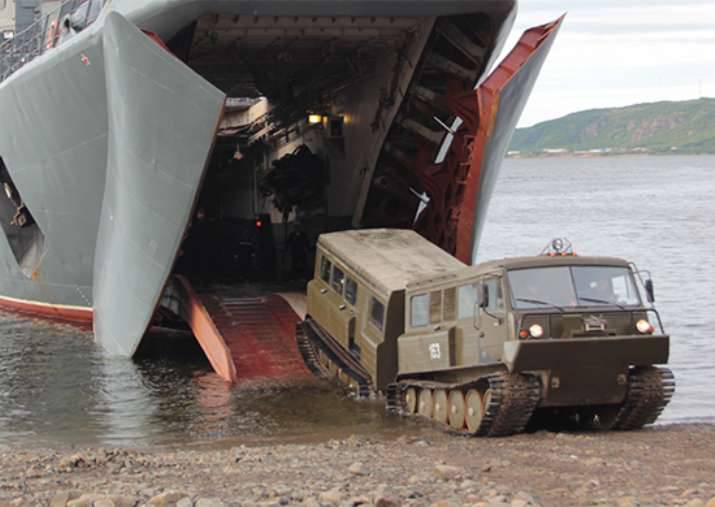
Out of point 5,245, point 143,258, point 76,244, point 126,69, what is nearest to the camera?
point 126,69

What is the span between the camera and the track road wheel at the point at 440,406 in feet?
49.6

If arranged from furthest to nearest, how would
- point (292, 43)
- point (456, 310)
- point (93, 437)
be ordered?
point (292, 43), point (93, 437), point (456, 310)

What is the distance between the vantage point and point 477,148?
21141 millimetres

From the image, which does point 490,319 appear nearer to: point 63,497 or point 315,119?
point 63,497

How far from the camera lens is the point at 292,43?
22516 mm

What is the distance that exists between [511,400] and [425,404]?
204cm

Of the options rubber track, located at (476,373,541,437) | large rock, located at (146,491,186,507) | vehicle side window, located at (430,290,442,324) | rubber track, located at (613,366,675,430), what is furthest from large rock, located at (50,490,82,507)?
rubber track, located at (613,366,675,430)

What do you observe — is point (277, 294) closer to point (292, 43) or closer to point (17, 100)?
point (292, 43)

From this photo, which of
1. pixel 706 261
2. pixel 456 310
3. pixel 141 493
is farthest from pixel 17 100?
pixel 706 261

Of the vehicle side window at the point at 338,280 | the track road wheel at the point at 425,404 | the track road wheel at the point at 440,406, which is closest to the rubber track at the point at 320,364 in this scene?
the vehicle side window at the point at 338,280

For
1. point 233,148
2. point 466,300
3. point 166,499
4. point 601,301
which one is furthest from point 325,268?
point 233,148

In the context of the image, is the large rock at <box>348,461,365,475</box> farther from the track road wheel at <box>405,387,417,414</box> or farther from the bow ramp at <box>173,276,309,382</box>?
the bow ramp at <box>173,276,309,382</box>

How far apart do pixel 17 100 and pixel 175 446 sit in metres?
12.5

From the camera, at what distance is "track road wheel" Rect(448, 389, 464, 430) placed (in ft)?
48.5
